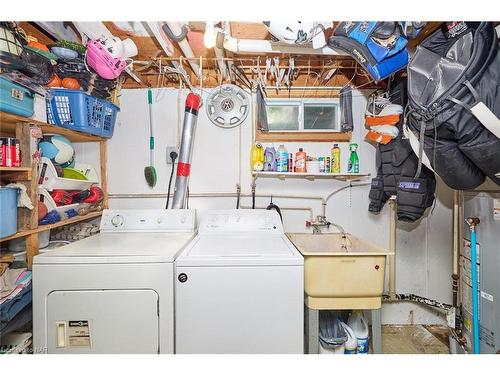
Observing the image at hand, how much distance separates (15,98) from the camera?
1.40 meters

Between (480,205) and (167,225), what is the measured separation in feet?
7.77

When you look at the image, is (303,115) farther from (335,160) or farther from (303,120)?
(335,160)

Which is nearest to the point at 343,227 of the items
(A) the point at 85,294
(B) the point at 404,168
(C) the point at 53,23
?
(B) the point at 404,168

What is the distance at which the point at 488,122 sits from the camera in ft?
4.27

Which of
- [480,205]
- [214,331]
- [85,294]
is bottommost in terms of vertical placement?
[214,331]

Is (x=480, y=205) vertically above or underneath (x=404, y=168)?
underneath

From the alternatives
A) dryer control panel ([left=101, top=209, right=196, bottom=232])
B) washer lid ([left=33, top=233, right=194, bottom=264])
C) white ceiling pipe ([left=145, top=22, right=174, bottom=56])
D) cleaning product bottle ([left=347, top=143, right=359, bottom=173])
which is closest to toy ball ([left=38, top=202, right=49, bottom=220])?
washer lid ([left=33, top=233, right=194, bottom=264])

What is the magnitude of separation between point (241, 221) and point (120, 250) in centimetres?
94

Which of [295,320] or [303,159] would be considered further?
[303,159]

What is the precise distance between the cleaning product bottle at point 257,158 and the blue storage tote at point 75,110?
1.37 meters

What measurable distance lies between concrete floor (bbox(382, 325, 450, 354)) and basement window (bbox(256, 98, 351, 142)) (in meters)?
1.90

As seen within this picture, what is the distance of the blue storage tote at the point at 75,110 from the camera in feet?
5.73

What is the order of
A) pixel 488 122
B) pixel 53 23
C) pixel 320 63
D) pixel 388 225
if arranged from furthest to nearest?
pixel 388 225
pixel 320 63
pixel 53 23
pixel 488 122

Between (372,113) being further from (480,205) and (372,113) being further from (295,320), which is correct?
(295,320)
